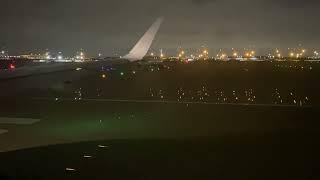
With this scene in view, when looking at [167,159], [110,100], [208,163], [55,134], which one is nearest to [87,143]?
[55,134]

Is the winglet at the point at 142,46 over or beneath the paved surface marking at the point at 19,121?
over

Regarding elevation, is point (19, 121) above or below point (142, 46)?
below

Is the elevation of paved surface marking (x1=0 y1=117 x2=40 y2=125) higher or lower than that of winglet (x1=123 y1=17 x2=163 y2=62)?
lower

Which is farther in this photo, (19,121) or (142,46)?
(142,46)

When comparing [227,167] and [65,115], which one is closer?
[227,167]

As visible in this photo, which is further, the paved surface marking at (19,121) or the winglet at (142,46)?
the winglet at (142,46)

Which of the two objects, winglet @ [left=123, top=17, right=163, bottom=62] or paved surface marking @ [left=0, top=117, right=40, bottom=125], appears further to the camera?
winglet @ [left=123, top=17, right=163, bottom=62]

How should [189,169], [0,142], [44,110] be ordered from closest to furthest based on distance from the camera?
[189,169] → [0,142] → [44,110]

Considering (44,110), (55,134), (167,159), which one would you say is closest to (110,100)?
(44,110)

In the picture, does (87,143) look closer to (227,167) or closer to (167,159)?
(167,159)

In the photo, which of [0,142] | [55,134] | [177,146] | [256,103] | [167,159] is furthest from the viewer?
[256,103]
